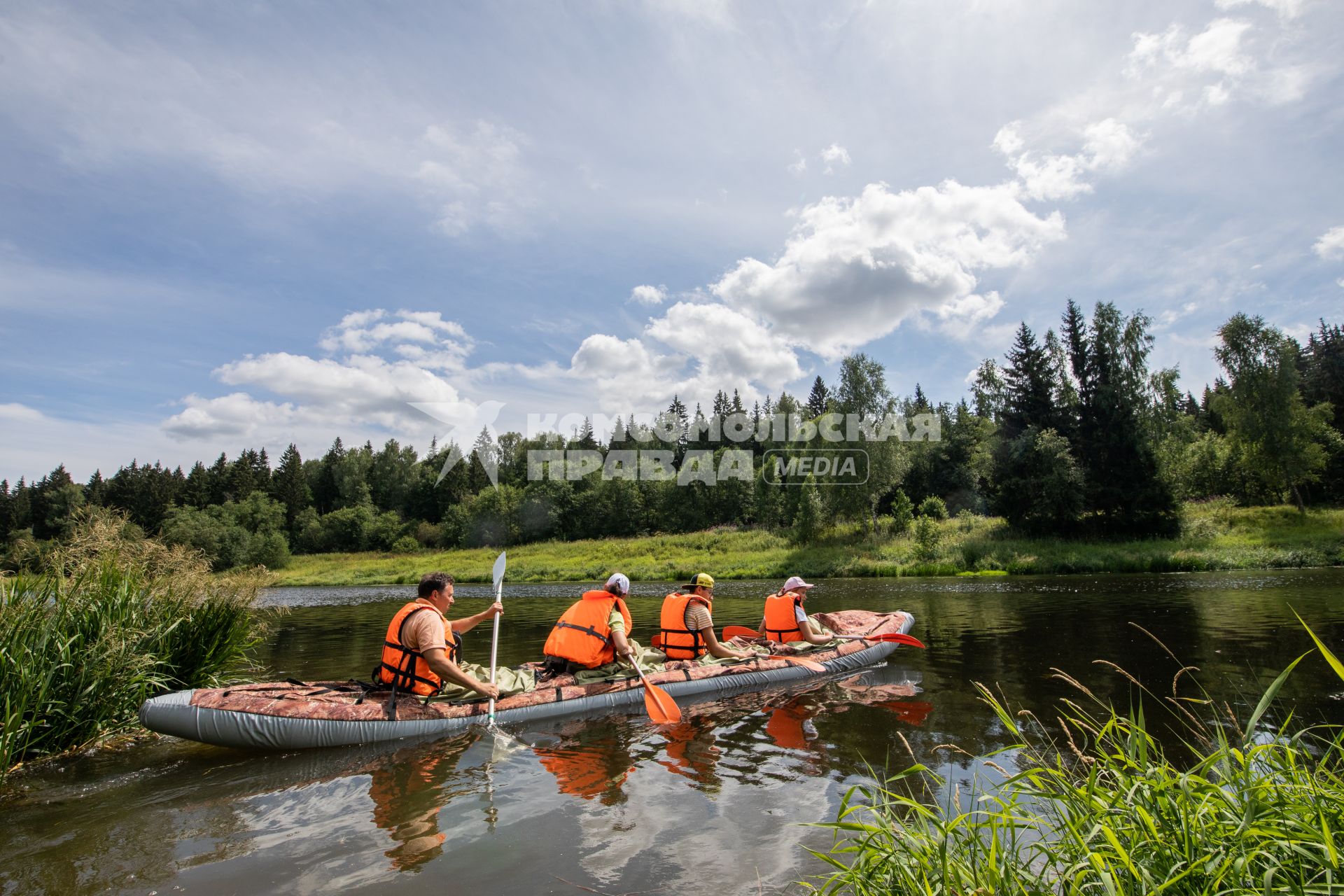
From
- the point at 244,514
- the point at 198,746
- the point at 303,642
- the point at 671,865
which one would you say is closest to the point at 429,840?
the point at 671,865

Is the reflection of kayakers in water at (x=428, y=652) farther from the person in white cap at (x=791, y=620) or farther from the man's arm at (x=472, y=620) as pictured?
the person in white cap at (x=791, y=620)

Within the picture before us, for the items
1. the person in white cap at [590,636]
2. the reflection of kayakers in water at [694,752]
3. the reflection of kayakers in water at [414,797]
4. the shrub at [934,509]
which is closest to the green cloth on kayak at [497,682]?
the person in white cap at [590,636]

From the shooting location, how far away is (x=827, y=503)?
3519 cm

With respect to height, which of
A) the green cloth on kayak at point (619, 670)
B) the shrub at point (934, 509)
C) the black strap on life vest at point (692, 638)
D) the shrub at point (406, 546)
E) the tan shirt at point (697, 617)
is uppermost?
the shrub at point (934, 509)

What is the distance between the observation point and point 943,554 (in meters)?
28.0

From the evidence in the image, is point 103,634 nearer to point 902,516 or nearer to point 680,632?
point 680,632

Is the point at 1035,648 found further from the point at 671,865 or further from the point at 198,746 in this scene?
the point at 198,746

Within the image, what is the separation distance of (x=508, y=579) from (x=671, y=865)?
31.3 meters

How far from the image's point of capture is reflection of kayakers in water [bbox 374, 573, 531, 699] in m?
6.63

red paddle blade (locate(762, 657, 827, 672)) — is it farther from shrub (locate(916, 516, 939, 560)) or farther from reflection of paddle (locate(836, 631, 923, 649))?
shrub (locate(916, 516, 939, 560))

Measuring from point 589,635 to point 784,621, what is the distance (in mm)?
3465

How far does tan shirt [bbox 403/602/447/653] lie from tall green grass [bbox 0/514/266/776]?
2.28m

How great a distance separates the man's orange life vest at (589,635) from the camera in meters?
8.12

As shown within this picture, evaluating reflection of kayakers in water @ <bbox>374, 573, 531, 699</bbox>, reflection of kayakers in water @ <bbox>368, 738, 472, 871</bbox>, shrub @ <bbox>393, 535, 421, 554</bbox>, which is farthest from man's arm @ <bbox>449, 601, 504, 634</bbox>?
shrub @ <bbox>393, 535, 421, 554</bbox>
